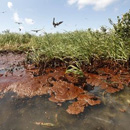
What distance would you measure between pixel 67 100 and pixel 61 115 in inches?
16.4

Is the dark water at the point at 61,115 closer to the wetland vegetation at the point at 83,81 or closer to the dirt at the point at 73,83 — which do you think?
the wetland vegetation at the point at 83,81

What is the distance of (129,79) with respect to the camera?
308 cm

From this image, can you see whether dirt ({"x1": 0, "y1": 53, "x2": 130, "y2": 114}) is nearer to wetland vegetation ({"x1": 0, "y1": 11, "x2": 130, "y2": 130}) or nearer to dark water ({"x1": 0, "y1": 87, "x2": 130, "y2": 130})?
wetland vegetation ({"x1": 0, "y1": 11, "x2": 130, "y2": 130})

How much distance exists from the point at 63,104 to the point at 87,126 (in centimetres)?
63

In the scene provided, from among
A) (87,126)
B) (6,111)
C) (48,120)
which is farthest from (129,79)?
(6,111)

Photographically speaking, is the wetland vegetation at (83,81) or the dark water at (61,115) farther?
the wetland vegetation at (83,81)

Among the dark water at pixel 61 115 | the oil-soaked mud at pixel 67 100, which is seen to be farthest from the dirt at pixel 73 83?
the dark water at pixel 61 115

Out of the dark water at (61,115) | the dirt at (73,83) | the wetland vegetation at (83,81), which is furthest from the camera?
the dirt at (73,83)

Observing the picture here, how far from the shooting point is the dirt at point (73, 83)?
2508mm

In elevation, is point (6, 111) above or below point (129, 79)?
below

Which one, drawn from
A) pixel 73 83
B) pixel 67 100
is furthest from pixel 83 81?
pixel 67 100

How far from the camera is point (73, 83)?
Answer: 9.93ft

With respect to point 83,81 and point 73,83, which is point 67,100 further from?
point 83,81

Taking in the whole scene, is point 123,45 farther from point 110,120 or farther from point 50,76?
point 110,120
